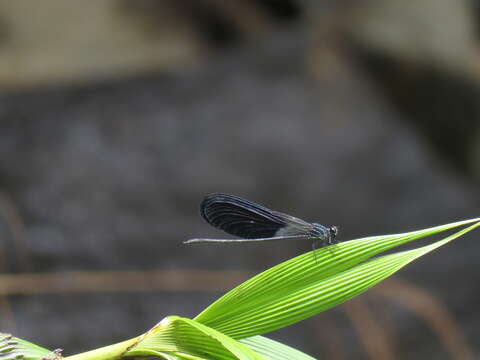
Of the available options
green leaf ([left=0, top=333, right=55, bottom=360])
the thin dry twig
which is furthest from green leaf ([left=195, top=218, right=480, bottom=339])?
the thin dry twig

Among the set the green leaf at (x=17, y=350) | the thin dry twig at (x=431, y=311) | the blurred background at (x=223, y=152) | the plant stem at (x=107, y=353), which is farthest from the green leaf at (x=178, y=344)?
the thin dry twig at (x=431, y=311)

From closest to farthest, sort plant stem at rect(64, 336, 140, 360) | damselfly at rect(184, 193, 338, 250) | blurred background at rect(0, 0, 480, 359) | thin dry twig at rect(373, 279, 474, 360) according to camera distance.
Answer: plant stem at rect(64, 336, 140, 360) → damselfly at rect(184, 193, 338, 250) → blurred background at rect(0, 0, 480, 359) → thin dry twig at rect(373, 279, 474, 360)

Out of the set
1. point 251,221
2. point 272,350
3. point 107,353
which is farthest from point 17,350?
point 251,221

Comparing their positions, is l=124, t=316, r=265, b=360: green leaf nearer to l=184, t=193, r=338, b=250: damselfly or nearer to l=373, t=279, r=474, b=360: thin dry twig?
l=184, t=193, r=338, b=250: damselfly

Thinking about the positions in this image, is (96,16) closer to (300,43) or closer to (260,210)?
(300,43)

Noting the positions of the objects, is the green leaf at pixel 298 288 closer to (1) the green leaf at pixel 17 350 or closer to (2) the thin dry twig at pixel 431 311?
(1) the green leaf at pixel 17 350

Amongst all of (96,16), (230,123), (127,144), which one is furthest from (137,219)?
(96,16)

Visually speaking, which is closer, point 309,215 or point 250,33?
point 309,215
